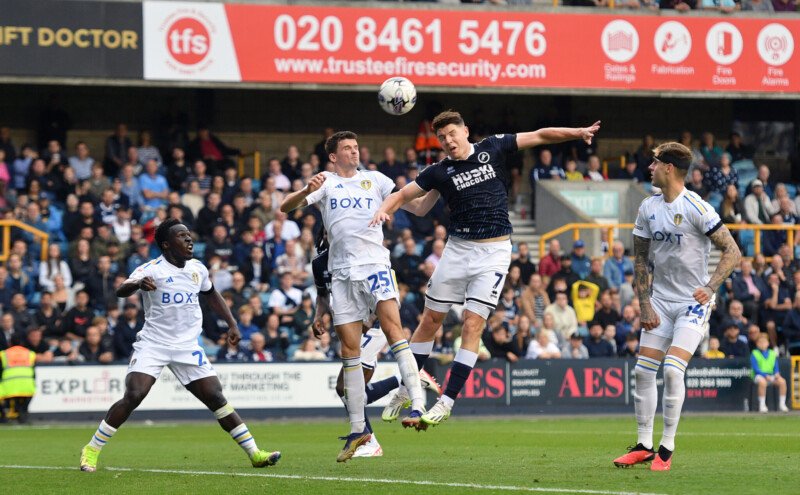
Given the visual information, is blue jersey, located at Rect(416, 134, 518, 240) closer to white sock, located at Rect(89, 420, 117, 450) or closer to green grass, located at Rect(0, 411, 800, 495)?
green grass, located at Rect(0, 411, 800, 495)

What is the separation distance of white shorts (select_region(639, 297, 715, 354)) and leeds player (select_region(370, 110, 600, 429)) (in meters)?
1.45

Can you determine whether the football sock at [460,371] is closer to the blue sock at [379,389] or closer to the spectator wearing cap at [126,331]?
the blue sock at [379,389]

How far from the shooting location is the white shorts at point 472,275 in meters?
11.8

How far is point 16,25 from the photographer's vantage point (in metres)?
26.9

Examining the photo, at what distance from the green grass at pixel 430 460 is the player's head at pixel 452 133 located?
2645 millimetres

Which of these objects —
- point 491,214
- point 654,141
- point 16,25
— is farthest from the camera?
point 654,141

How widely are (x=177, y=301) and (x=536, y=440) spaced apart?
606cm

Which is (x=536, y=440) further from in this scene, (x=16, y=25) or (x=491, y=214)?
(x=16, y=25)

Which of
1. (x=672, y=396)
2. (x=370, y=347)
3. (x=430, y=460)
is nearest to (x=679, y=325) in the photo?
(x=672, y=396)

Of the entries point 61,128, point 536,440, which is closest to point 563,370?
point 536,440

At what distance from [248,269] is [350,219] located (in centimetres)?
1330

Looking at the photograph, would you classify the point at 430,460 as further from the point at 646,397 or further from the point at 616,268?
the point at 616,268

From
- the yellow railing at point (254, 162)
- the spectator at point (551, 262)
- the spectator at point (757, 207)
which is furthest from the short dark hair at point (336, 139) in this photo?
the spectator at point (757, 207)

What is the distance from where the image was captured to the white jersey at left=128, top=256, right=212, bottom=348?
12.0 metres
